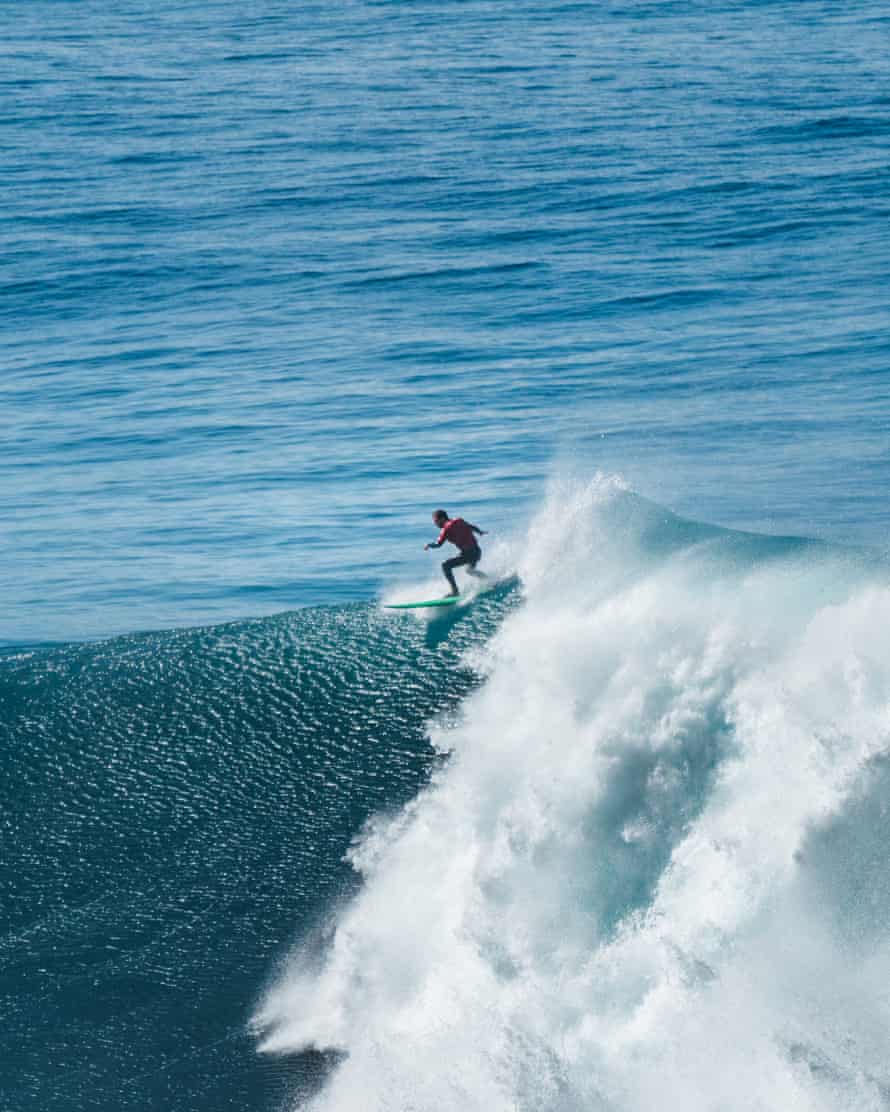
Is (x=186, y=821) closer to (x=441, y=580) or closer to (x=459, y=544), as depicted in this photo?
(x=459, y=544)

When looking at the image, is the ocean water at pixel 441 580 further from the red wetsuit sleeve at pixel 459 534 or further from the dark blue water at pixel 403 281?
the red wetsuit sleeve at pixel 459 534

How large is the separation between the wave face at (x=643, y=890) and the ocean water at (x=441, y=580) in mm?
42

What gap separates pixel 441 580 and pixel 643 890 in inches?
301

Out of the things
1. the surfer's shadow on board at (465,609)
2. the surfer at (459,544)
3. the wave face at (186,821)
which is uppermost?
the surfer at (459,544)

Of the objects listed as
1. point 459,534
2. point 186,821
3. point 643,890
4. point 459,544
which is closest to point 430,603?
point 459,544

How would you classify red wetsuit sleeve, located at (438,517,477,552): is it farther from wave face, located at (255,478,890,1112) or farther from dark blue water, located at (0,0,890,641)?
dark blue water, located at (0,0,890,641)

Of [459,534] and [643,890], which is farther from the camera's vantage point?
[459,534]

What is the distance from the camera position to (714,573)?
1547 cm

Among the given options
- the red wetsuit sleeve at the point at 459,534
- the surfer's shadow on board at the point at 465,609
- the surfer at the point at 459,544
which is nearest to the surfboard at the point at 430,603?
the surfer's shadow on board at the point at 465,609

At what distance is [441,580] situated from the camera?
18.9 meters

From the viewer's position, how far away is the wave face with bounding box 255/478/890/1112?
416 inches

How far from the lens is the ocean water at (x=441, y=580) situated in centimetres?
1125

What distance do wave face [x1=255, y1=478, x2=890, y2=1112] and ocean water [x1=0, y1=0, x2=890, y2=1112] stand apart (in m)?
0.04

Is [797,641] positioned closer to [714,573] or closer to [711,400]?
[714,573]
